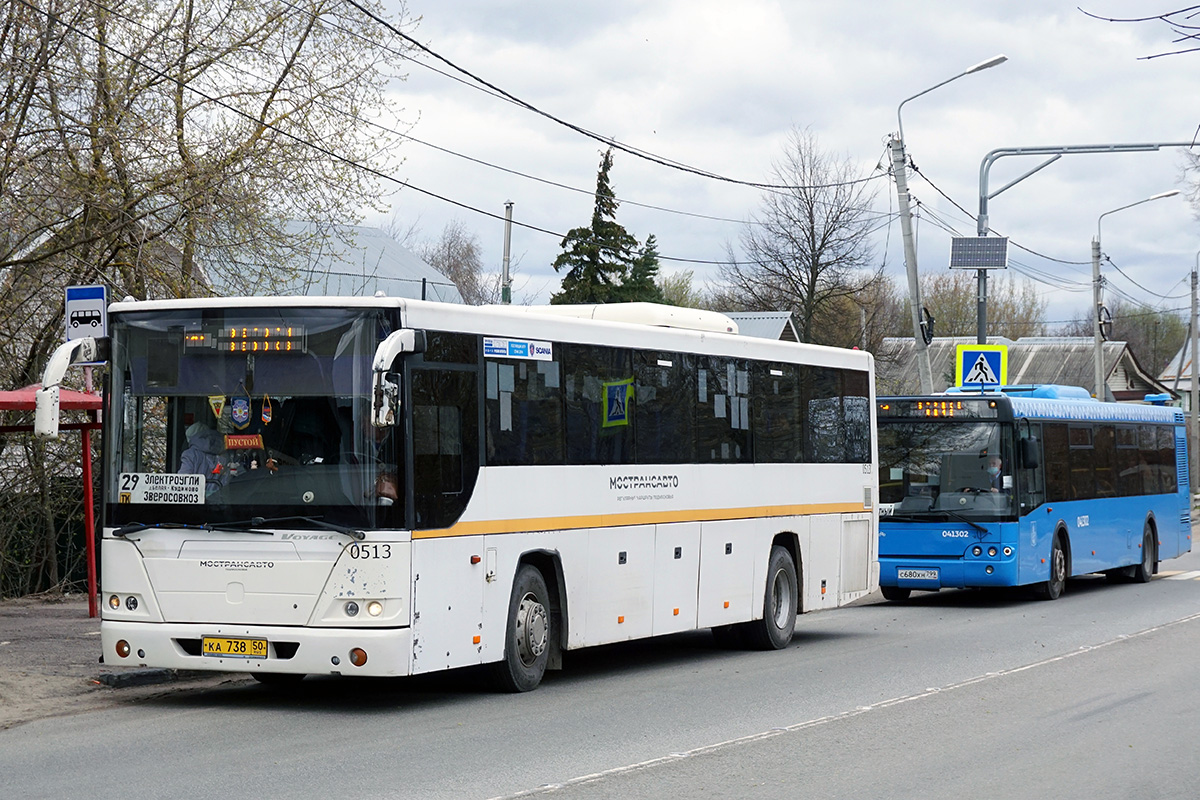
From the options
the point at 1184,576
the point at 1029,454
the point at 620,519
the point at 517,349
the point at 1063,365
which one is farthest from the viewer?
the point at 1063,365

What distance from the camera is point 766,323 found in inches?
2151

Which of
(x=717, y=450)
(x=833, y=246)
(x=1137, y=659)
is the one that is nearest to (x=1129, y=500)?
(x=1137, y=659)

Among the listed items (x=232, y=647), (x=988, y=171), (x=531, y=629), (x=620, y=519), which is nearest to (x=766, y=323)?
(x=988, y=171)

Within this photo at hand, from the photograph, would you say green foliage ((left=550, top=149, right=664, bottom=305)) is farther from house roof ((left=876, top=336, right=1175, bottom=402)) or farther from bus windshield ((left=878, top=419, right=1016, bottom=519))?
bus windshield ((left=878, top=419, right=1016, bottom=519))

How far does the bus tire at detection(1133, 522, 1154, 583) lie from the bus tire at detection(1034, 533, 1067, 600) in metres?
4.02

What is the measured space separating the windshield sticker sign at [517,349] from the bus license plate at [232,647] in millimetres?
2774

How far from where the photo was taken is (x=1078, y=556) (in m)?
23.2

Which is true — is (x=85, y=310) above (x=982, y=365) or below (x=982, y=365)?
below

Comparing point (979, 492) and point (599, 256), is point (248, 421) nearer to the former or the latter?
point (979, 492)

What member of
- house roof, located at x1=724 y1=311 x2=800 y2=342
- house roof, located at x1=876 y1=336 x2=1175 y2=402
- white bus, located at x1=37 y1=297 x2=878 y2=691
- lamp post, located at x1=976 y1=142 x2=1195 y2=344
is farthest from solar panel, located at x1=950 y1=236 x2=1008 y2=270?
house roof, located at x1=876 y1=336 x2=1175 y2=402

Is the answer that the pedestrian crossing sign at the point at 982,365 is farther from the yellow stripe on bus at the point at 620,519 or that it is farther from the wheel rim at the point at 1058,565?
the yellow stripe on bus at the point at 620,519

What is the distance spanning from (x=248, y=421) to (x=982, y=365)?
1753cm

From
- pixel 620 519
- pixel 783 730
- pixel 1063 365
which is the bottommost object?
pixel 783 730

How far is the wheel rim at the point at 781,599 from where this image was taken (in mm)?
16016
